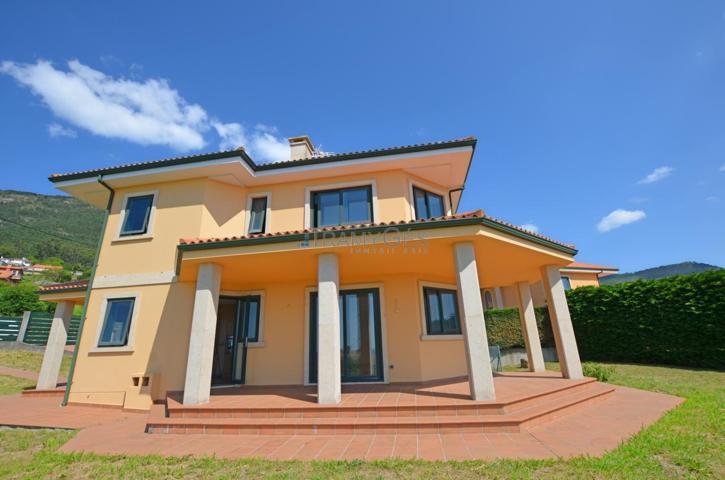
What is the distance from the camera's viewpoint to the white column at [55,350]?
37.7 feet

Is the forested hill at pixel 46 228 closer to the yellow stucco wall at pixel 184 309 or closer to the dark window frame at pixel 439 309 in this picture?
the yellow stucco wall at pixel 184 309

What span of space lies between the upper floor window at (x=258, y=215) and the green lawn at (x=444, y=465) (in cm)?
694

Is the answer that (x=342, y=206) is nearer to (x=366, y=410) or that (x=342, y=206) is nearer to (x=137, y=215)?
(x=366, y=410)

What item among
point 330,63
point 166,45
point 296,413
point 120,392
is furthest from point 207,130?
point 296,413

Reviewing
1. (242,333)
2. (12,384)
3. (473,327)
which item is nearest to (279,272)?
(242,333)

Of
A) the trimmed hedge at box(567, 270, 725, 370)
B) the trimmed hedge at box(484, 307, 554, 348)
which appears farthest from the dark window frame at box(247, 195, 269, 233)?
the trimmed hedge at box(567, 270, 725, 370)

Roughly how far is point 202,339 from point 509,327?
15958mm

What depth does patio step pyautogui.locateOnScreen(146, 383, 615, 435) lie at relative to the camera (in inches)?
221

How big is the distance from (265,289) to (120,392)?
478 centimetres

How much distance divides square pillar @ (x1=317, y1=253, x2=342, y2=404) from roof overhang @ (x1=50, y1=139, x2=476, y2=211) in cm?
436

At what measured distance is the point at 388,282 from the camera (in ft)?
32.1

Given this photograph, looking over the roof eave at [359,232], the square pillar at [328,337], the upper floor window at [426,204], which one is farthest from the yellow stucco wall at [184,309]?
the square pillar at [328,337]

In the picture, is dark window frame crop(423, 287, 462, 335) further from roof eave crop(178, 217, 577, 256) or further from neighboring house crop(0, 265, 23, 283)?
neighboring house crop(0, 265, 23, 283)

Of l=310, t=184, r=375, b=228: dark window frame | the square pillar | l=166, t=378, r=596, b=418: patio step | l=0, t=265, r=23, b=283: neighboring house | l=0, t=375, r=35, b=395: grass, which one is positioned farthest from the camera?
l=0, t=265, r=23, b=283: neighboring house
